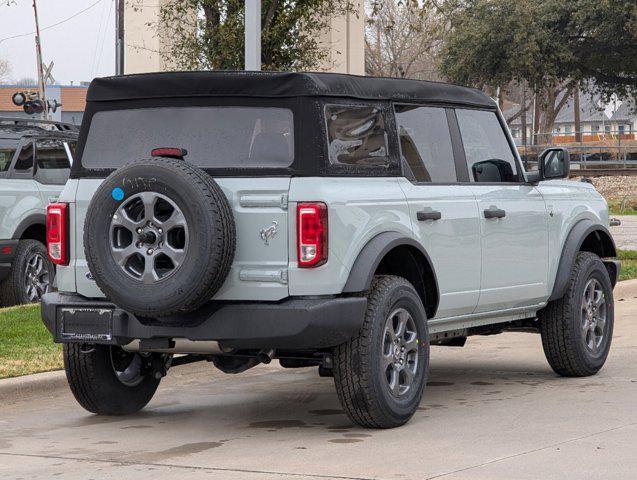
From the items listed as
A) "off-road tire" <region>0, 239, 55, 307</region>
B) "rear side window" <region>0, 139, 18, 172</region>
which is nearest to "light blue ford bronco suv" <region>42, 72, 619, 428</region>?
"off-road tire" <region>0, 239, 55, 307</region>

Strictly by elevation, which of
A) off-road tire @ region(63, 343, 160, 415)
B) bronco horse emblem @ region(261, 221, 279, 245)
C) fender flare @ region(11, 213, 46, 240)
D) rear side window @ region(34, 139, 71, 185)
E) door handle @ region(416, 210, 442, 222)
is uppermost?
rear side window @ region(34, 139, 71, 185)

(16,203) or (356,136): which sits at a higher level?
(356,136)

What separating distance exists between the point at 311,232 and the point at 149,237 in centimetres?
86

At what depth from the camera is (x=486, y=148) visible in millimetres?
8906

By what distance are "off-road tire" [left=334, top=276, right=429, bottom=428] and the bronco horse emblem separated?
2.31ft

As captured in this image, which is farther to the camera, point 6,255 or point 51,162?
point 51,162

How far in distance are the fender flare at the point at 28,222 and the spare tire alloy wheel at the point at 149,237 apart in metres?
6.83

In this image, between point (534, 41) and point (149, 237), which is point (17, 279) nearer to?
point (149, 237)

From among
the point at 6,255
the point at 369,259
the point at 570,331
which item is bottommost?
the point at 570,331

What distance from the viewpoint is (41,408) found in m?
8.75

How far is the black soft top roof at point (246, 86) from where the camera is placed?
7250mm

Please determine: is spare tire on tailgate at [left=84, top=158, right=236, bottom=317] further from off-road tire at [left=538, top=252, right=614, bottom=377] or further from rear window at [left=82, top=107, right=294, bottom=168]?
off-road tire at [left=538, top=252, right=614, bottom=377]

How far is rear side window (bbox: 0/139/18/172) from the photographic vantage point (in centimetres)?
1384

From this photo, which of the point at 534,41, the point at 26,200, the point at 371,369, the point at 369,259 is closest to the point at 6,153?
the point at 26,200
